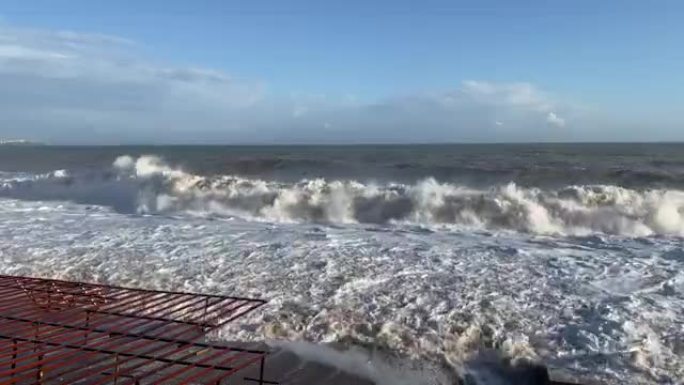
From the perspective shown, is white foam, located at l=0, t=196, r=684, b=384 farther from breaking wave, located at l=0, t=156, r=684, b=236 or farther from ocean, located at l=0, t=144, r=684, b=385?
breaking wave, located at l=0, t=156, r=684, b=236

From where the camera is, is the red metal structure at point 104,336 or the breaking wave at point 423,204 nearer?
the red metal structure at point 104,336

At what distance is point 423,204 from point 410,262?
254 inches

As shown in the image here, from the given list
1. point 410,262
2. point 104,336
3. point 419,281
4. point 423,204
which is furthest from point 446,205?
point 104,336

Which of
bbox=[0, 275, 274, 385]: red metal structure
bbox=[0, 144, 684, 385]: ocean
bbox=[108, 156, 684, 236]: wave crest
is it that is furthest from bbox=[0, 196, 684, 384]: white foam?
bbox=[108, 156, 684, 236]: wave crest

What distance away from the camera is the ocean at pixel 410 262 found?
5840 mm

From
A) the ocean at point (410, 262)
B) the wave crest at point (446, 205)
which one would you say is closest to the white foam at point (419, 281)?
the ocean at point (410, 262)

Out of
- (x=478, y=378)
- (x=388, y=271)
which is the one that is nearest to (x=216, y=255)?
(x=388, y=271)

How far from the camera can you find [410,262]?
945cm

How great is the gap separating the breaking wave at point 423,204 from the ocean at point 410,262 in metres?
0.06

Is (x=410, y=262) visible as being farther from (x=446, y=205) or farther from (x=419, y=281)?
(x=446, y=205)

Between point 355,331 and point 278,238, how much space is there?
579cm

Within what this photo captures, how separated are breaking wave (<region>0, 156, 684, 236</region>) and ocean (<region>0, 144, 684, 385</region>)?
60mm

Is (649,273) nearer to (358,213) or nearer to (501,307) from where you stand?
(501,307)

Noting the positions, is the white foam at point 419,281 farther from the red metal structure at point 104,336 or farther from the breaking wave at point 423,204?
the breaking wave at point 423,204
